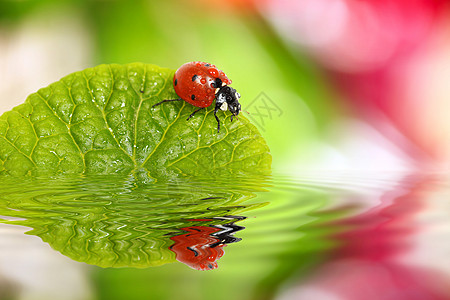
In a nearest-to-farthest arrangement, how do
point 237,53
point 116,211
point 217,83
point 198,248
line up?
point 198,248 → point 116,211 → point 217,83 → point 237,53

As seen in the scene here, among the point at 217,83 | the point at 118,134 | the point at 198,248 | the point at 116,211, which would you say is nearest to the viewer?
the point at 198,248

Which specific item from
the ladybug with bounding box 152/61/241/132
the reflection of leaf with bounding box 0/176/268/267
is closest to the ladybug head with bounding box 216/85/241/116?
the ladybug with bounding box 152/61/241/132

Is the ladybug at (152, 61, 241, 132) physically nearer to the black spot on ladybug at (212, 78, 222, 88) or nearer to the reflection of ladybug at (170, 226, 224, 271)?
the black spot on ladybug at (212, 78, 222, 88)

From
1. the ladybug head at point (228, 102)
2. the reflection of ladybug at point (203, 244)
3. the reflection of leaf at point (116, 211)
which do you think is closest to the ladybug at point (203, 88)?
the ladybug head at point (228, 102)

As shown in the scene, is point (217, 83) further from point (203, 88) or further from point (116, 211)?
point (116, 211)

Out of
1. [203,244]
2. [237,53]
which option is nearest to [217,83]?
[237,53]

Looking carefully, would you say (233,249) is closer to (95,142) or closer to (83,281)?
(83,281)
